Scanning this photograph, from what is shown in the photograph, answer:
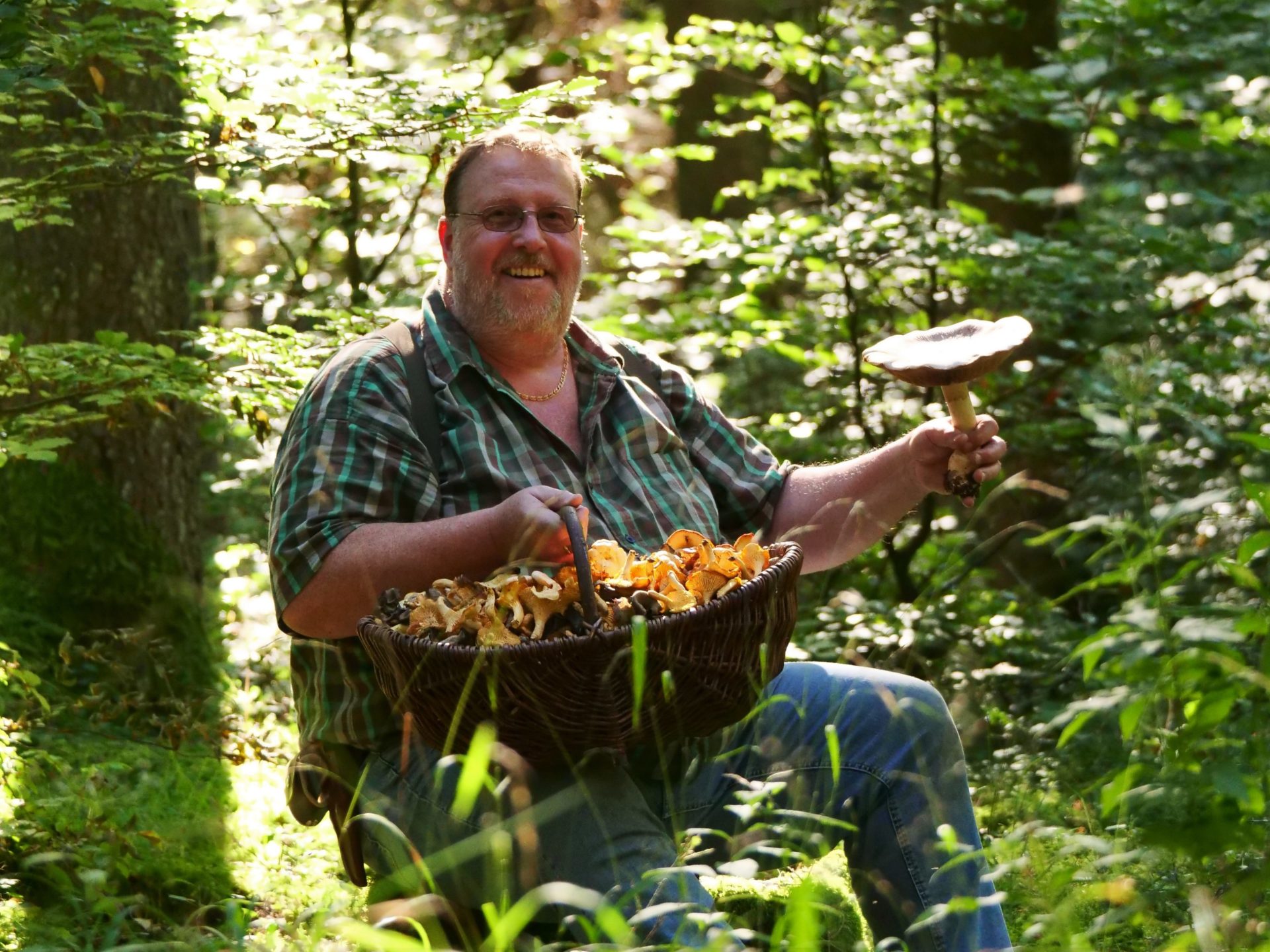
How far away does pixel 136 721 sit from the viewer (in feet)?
12.7

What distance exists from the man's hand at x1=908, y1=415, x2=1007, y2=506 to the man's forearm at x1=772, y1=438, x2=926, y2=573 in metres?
0.04

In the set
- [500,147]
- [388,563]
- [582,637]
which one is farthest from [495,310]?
[582,637]

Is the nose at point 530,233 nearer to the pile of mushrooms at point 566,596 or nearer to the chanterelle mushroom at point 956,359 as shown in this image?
the chanterelle mushroom at point 956,359

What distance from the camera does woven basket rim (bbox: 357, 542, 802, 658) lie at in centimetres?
187

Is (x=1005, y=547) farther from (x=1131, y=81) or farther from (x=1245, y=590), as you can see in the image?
(x=1131, y=81)

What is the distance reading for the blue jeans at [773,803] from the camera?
83.3 inches

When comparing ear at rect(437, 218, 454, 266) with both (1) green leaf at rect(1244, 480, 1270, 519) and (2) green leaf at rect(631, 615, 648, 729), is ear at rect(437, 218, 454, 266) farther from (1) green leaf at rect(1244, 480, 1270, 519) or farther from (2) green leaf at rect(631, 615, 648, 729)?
(1) green leaf at rect(1244, 480, 1270, 519)

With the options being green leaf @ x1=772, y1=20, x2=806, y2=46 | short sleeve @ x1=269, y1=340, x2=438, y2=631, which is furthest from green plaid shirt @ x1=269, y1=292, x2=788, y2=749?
green leaf @ x1=772, y1=20, x2=806, y2=46

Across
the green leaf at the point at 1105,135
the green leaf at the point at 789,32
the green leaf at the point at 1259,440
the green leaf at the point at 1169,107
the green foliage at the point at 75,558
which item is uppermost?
the green leaf at the point at 789,32

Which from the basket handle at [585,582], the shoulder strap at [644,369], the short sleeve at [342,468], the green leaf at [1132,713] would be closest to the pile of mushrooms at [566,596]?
the basket handle at [585,582]

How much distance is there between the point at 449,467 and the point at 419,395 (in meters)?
0.16

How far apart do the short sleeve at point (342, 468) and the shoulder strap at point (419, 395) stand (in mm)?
19

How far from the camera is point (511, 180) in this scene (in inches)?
112

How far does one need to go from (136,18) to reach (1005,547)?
4.03m
